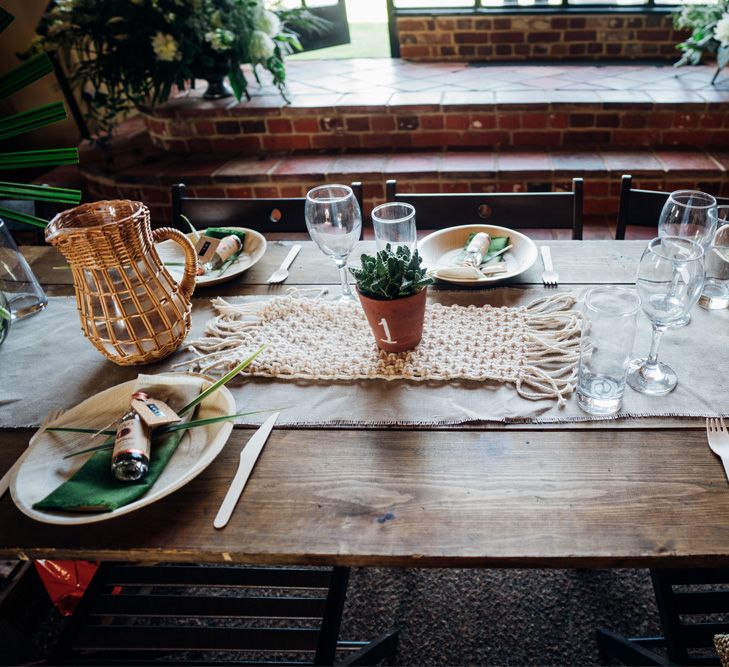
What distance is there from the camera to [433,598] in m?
1.37

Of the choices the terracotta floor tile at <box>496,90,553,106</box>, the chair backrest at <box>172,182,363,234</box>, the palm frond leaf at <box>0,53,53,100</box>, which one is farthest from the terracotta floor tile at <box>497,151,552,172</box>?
the palm frond leaf at <box>0,53,53,100</box>

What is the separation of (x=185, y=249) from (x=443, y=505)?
601mm

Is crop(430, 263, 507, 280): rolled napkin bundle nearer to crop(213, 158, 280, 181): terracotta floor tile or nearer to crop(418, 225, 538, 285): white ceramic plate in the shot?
crop(418, 225, 538, 285): white ceramic plate

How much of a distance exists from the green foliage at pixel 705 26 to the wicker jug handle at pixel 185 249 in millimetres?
2681

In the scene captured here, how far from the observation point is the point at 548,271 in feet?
3.84

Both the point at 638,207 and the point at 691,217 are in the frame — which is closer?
the point at 691,217

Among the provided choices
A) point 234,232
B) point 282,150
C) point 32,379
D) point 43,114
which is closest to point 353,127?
point 282,150

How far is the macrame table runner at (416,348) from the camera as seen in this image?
91 cm

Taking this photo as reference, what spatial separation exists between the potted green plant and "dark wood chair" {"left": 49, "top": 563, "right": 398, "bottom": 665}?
0.46 m

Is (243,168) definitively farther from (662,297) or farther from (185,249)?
(662,297)

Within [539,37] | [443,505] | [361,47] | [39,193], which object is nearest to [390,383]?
[443,505]

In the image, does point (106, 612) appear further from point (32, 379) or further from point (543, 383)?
point (543, 383)

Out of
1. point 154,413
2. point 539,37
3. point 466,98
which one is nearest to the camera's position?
point 154,413

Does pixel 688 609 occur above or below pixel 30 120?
below
